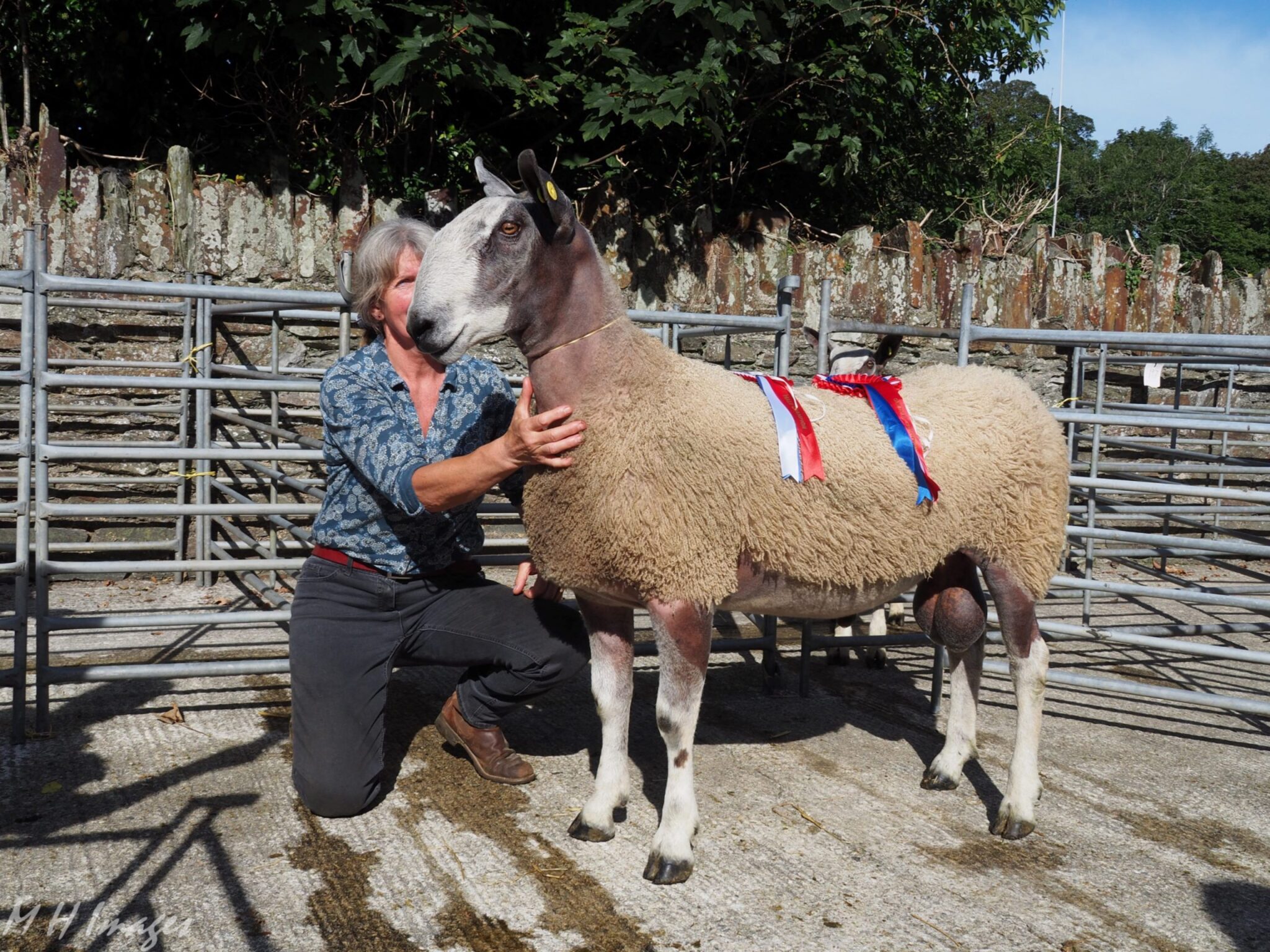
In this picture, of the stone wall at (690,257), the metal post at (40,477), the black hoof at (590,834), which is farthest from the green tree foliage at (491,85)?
the black hoof at (590,834)

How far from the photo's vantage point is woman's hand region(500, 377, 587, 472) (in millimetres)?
2480

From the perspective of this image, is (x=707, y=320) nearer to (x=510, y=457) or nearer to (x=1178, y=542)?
(x=510, y=457)

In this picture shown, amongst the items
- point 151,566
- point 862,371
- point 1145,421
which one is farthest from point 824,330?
point 151,566

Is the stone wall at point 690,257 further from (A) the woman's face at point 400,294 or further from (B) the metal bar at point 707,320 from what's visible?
(A) the woman's face at point 400,294

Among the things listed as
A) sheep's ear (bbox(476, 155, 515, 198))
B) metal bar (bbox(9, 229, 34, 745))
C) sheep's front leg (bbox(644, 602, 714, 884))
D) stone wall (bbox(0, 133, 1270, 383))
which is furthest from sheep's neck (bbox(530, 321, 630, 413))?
stone wall (bbox(0, 133, 1270, 383))

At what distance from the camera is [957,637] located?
323 cm

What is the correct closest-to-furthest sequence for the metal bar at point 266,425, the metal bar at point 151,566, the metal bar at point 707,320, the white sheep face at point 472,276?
the white sheep face at point 472,276 → the metal bar at point 151,566 → the metal bar at point 707,320 → the metal bar at point 266,425

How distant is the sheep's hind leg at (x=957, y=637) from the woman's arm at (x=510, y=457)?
1.36 m

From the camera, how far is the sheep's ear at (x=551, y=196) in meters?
2.28

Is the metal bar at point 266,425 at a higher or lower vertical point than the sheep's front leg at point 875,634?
higher

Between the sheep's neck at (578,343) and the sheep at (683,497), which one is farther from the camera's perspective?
the sheep's neck at (578,343)

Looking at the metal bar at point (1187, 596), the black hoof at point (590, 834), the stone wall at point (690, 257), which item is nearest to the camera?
the black hoof at point (590, 834)

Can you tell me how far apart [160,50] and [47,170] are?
1.79 metres

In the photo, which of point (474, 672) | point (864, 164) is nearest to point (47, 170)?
point (474, 672)
